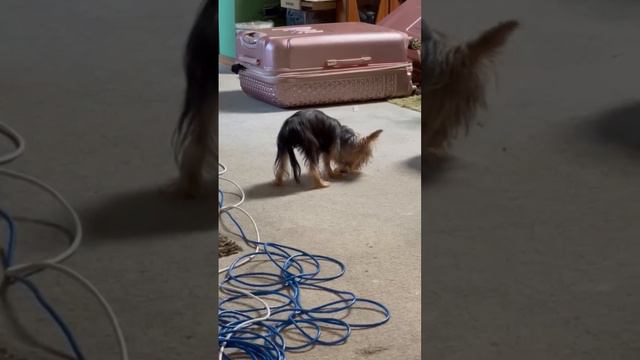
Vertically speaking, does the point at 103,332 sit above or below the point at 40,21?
below

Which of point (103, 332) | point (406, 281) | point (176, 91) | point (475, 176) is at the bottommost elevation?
point (406, 281)

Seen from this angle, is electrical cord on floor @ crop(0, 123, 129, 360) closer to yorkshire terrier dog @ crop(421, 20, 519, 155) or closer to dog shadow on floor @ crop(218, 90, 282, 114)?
yorkshire terrier dog @ crop(421, 20, 519, 155)

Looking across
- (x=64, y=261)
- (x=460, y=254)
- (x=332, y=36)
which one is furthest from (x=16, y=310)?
(x=332, y=36)

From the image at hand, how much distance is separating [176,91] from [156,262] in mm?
223

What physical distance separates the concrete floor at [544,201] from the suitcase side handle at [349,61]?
2.24m

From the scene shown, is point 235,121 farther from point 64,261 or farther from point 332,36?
point 64,261

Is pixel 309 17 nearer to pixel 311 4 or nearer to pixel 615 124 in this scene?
pixel 311 4

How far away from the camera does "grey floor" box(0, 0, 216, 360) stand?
1107 millimetres

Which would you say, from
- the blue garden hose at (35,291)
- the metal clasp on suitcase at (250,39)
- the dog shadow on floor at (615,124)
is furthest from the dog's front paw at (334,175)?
the blue garden hose at (35,291)

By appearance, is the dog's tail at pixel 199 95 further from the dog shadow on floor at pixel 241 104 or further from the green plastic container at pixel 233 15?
the green plastic container at pixel 233 15

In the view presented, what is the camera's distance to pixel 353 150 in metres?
2.56

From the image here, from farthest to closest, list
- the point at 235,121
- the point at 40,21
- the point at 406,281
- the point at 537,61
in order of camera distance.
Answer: the point at 235,121 < the point at 406,281 < the point at 537,61 < the point at 40,21

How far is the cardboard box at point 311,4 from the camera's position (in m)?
4.36

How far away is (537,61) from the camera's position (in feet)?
4.02
